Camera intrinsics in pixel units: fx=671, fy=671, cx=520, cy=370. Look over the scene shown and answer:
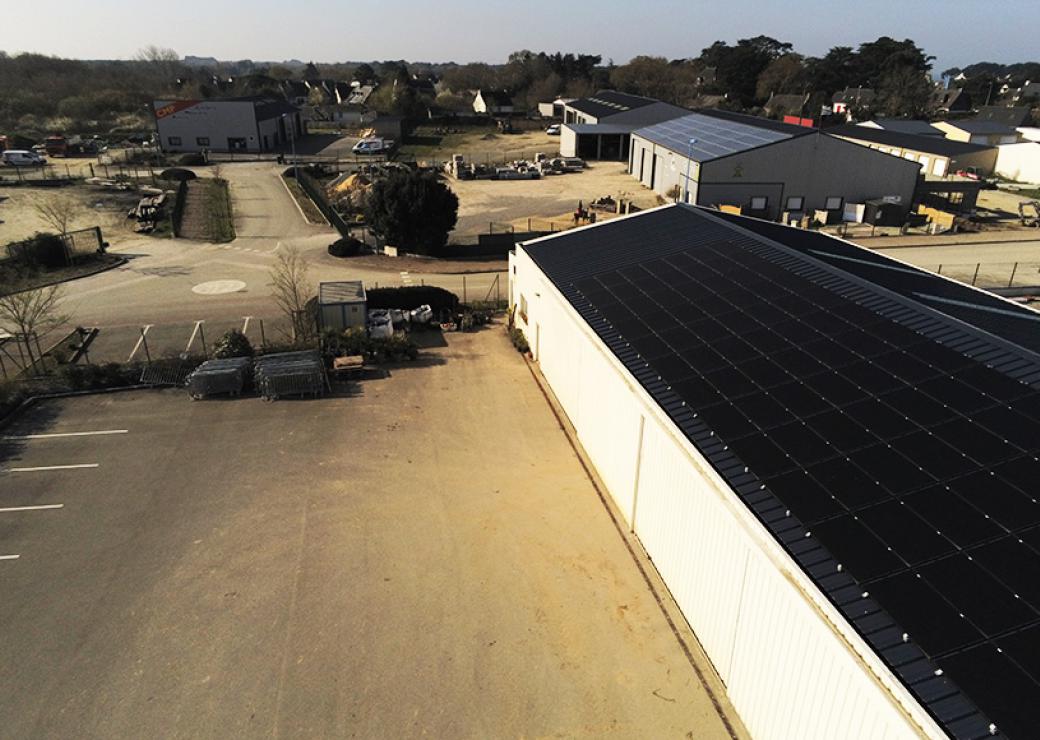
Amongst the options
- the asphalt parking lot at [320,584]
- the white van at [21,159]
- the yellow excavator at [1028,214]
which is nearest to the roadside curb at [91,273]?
the asphalt parking lot at [320,584]

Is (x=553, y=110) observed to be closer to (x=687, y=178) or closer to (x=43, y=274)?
(x=687, y=178)

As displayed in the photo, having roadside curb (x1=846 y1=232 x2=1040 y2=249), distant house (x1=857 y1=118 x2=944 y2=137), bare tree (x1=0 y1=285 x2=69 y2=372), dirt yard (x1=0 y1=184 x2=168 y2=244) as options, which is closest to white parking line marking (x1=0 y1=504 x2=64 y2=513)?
bare tree (x1=0 y1=285 x2=69 y2=372)

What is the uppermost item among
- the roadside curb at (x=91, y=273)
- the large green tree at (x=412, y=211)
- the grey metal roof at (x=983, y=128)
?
the grey metal roof at (x=983, y=128)

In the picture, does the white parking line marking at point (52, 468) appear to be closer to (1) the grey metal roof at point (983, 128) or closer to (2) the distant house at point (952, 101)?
(1) the grey metal roof at point (983, 128)

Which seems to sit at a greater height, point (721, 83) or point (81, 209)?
point (721, 83)

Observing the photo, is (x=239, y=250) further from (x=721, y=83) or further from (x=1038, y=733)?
(x=721, y=83)

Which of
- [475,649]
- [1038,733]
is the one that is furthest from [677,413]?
[1038,733]

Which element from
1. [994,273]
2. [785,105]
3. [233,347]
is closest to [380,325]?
[233,347]
